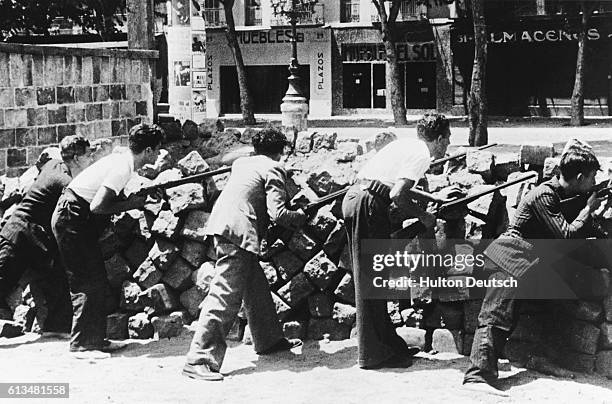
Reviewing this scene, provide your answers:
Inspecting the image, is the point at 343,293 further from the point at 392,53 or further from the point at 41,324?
the point at 392,53

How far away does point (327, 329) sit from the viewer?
283 inches

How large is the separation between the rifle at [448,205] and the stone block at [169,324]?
6.21 feet

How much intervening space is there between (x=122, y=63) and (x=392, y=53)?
13.9 m

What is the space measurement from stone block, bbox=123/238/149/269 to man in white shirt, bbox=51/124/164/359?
2.24 feet

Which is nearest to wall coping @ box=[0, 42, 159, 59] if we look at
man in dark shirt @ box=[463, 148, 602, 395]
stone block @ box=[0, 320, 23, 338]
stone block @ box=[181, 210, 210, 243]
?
stone block @ box=[0, 320, 23, 338]

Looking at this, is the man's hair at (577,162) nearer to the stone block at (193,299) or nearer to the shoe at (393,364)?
the shoe at (393,364)

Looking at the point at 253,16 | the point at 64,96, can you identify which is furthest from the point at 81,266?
the point at 253,16

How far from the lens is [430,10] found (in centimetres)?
3272

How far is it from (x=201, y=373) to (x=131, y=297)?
1688mm

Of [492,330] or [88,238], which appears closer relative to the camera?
[492,330]

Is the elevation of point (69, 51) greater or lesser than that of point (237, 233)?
greater

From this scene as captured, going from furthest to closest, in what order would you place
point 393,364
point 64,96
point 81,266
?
point 64,96, point 81,266, point 393,364

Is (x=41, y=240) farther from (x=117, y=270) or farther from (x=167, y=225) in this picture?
(x=167, y=225)

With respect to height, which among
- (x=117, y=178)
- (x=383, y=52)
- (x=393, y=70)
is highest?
(x=383, y=52)
